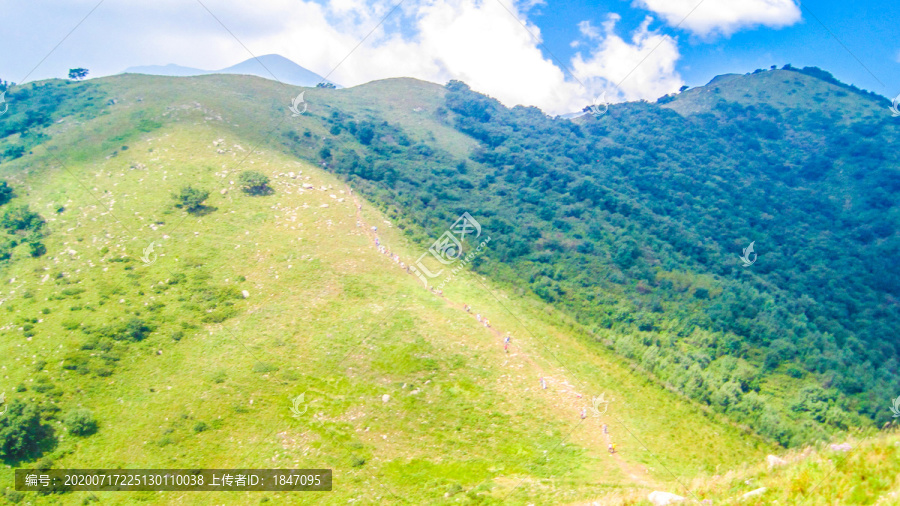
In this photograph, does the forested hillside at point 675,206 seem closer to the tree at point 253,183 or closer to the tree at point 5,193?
the tree at point 253,183

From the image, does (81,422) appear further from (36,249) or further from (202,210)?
(202,210)

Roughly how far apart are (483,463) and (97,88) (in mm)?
77667

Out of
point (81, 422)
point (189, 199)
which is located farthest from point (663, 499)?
point (189, 199)

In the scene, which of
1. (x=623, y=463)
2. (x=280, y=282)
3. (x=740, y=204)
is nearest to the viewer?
(x=623, y=463)

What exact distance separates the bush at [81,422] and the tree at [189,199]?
74.5 feet

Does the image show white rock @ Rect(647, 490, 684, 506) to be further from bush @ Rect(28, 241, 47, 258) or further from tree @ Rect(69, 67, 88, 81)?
tree @ Rect(69, 67, 88, 81)

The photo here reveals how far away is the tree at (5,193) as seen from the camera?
131 feet

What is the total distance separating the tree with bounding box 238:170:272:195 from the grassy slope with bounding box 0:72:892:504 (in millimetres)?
1963

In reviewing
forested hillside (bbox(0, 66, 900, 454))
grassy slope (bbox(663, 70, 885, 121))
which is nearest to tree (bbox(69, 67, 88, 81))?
forested hillside (bbox(0, 66, 900, 454))

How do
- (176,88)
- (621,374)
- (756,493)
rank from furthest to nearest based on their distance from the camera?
(176,88), (621,374), (756,493)

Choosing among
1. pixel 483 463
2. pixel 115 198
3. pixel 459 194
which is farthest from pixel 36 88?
pixel 483 463

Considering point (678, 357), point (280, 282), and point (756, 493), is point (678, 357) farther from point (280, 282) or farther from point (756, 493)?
point (280, 282)

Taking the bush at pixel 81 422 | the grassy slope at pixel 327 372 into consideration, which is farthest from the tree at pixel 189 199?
the bush at pixel 81 422

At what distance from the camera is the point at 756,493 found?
389 inches
